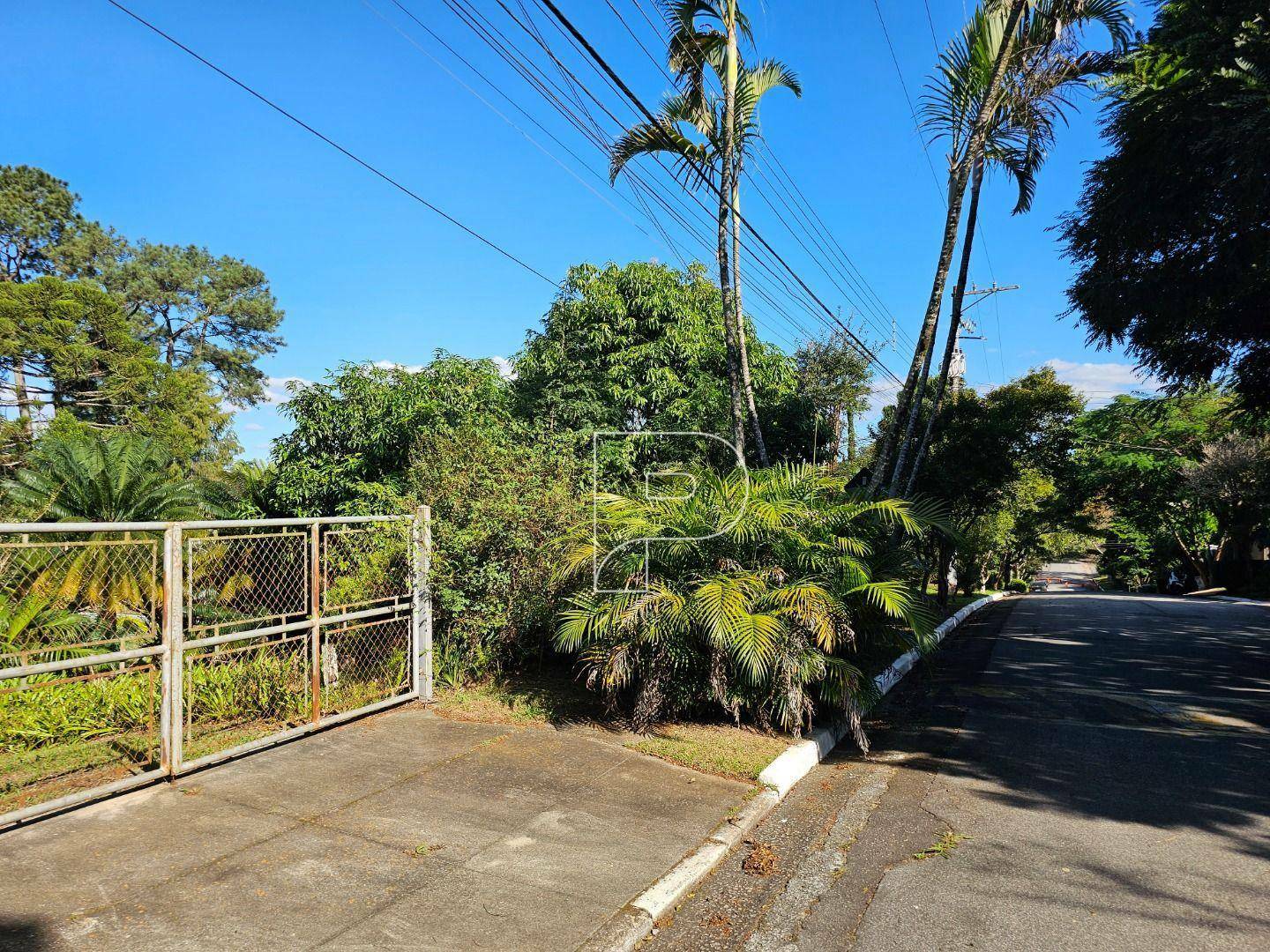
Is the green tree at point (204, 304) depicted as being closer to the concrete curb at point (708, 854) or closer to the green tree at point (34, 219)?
the green tree at point (34, 219)

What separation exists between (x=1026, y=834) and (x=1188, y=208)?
28.1ft

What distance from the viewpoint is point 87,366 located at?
2598cm

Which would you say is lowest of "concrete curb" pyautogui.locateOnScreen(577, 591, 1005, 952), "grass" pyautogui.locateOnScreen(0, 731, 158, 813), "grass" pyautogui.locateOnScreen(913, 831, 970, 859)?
"grass" pyautogui.locateOnScreen(913, 831, 970, 859)

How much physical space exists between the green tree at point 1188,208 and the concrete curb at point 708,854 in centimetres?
742

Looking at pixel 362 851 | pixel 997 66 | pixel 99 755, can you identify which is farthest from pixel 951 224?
pixel 99 755

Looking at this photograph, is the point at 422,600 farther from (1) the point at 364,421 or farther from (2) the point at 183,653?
(1) the point at 364,421

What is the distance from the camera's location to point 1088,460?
32062 mm

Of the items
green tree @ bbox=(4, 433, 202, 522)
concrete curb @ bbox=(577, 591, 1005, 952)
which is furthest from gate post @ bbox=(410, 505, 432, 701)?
green tree @ bbox=(4, 433, 202, 522)

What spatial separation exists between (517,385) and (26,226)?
104 ft

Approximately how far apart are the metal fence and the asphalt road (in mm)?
3759

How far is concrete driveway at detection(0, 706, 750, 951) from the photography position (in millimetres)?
3572

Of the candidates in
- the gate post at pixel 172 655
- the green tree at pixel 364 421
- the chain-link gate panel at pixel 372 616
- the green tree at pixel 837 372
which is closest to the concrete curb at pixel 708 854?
the gate post at pixel 172 655

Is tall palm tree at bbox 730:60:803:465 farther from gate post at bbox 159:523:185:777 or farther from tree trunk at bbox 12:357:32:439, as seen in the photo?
tree trunk at bbox 12:357:32:439

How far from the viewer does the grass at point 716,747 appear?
6.08m
